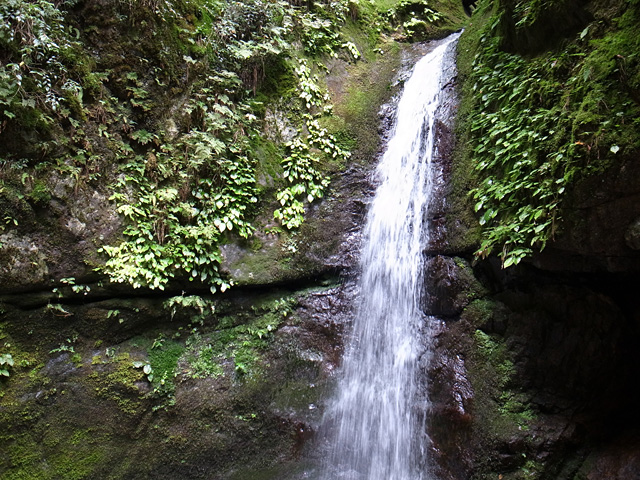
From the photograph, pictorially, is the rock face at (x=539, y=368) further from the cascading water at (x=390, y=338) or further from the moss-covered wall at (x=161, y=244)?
the moss-covered wall at (x=161, y=244)

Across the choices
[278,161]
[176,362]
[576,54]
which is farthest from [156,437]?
[576,54]

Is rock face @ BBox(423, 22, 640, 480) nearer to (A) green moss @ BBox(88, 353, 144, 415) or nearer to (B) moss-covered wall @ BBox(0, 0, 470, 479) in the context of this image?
(B) moss-covered wall @ BBox(0, 0, 470, 479)

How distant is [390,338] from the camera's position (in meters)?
5.29

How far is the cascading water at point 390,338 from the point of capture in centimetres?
470

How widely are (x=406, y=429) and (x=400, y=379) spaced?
62cm

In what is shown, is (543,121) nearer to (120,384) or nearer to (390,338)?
(390,338)

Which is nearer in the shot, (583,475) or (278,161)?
(583,475)

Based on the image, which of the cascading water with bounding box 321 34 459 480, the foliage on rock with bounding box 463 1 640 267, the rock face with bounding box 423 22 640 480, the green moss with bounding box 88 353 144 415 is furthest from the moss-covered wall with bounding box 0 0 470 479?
the foliage on rock with bounding box 463 1 640 267

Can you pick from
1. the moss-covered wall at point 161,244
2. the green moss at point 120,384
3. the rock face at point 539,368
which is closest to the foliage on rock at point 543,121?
the rock face at point 539,368

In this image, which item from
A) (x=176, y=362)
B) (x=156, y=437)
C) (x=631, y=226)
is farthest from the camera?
(x=176, y=362)

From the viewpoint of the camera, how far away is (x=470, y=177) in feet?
16.8

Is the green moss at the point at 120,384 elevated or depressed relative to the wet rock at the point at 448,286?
depressed

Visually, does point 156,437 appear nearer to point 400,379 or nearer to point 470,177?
point 400,379

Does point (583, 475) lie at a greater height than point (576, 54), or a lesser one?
lesser
